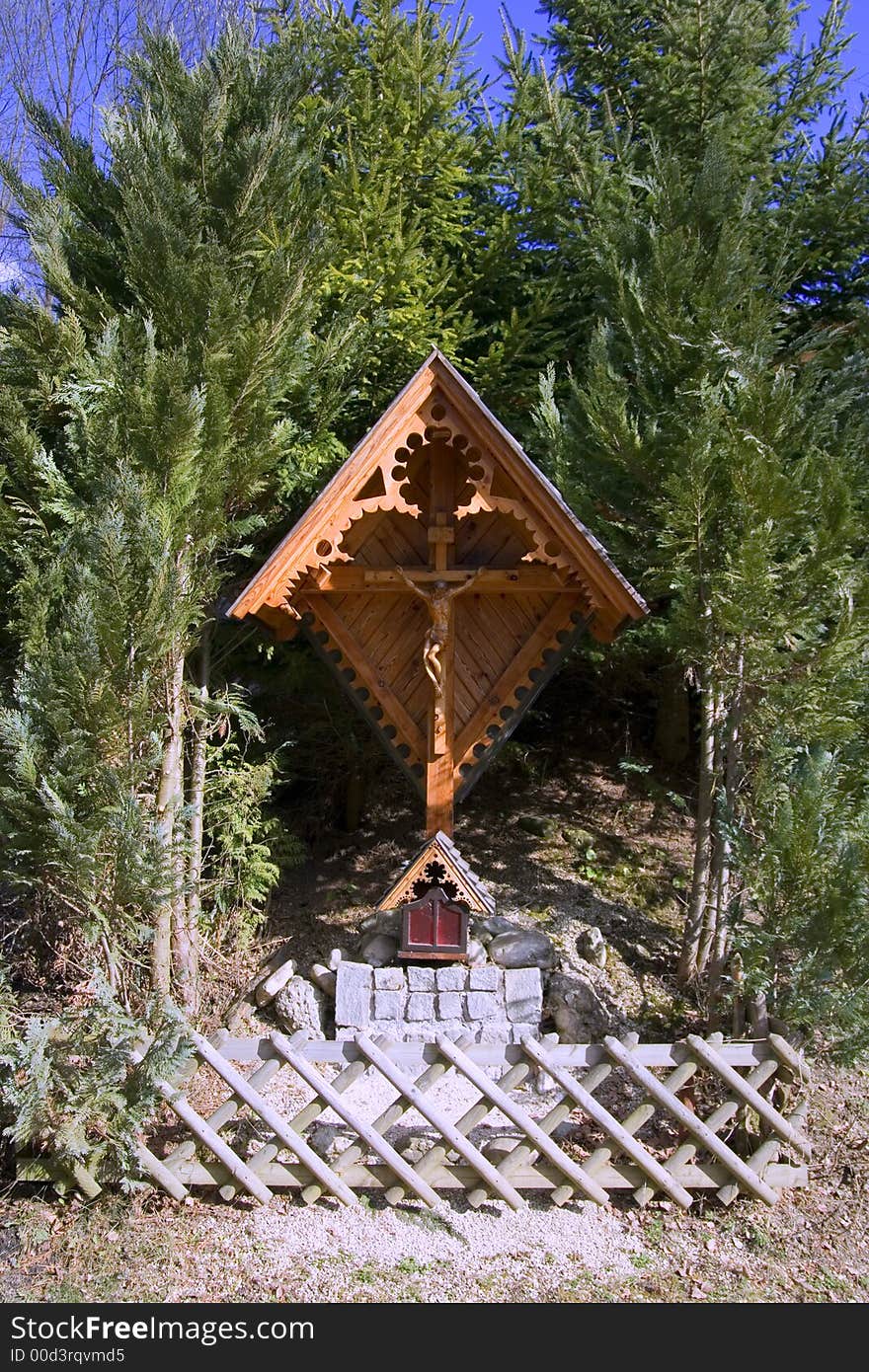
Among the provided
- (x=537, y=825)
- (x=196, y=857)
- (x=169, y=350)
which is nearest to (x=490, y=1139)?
(x=196, y=857)

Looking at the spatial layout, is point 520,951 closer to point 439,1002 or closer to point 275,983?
point 439,1002

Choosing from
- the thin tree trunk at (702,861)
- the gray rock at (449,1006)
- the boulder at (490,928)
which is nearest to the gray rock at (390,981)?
the gray rock at (449,1006)

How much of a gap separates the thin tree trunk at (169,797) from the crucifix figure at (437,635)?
1.48 m

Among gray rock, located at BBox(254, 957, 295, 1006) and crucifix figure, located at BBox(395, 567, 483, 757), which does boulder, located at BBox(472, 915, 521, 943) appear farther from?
gray rock, located at BBox(254, 957, 295, 1006)

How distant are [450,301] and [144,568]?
4.79 m

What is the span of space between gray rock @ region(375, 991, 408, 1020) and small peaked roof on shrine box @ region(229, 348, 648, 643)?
90.3 inches

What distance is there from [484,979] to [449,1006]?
0.81 ft

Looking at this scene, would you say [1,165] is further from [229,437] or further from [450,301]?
[450,301]

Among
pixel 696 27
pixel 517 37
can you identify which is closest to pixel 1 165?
pixel 517 37

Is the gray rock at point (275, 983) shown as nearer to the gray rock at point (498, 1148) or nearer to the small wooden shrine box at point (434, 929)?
the small wooden shrine box at point (434, 929)

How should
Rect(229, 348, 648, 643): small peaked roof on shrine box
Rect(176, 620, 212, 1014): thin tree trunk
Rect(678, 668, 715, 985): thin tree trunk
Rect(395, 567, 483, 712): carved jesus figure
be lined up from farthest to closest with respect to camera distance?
Rect(678, 668, 715, 985): thin tree trunk → Rect(176, 620, 212, 1014): thin tree trunk → Rect(395, 567, 483, 712): carved jesus figure → Rect(229, 348, 648, 643): small peaked roof on shrine box

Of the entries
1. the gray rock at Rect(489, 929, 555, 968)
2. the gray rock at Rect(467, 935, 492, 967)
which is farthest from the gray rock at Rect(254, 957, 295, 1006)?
the gray rock at Rect(489, 929, 555, 968)

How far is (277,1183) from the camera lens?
4.96m

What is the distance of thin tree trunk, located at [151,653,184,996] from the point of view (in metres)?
5.94
